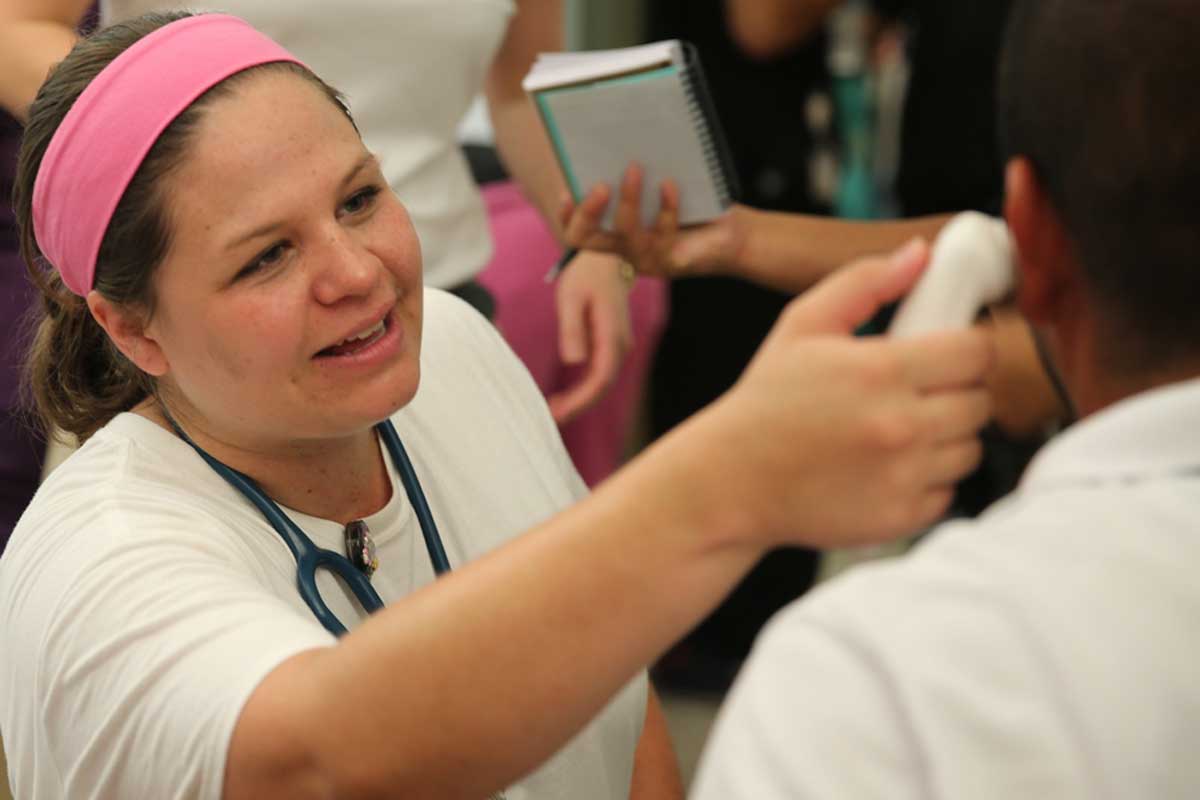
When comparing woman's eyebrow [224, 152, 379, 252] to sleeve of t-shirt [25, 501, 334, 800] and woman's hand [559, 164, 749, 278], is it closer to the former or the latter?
sleeve of t-shirt [25, 501, 334, 800]

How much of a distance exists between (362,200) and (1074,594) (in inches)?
31.3

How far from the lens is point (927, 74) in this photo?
2.26 m

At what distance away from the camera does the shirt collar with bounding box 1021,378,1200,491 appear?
2.36 ft

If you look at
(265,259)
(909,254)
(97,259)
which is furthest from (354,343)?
(909,254)

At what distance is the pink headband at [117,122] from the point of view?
1.16 metres

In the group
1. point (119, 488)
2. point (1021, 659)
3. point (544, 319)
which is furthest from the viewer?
point (544, 319)

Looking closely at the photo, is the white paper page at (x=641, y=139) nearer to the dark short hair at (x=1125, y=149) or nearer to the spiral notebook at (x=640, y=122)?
the spiral notebook at (x=640, y=122)

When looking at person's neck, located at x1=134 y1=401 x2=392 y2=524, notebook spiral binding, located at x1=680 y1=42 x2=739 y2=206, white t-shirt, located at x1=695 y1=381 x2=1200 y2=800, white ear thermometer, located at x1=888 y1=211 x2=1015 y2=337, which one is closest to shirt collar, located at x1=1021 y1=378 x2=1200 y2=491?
white t-shirt, located at x1=695 y1=381 x2=1200 y2=800

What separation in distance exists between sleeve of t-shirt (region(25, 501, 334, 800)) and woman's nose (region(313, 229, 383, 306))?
0.78ft

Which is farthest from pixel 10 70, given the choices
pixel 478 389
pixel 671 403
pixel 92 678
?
pixel 671 403

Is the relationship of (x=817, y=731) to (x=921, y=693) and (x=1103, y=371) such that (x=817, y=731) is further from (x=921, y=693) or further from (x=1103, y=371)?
(x=1103, y=371)

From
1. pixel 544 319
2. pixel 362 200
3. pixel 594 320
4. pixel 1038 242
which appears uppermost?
pixel 1038 242

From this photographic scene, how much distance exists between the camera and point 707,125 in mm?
1665

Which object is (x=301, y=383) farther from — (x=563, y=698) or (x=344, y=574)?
(x=563, y=698)
